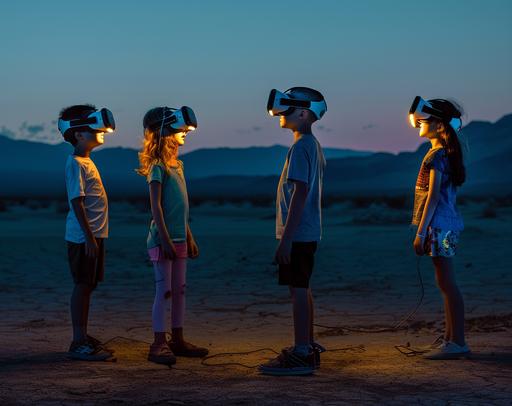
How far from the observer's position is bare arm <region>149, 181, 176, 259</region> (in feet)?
18.7

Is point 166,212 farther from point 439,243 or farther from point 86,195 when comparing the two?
point 439,243

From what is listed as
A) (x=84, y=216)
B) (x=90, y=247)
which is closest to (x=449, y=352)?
(x=90, y=247)

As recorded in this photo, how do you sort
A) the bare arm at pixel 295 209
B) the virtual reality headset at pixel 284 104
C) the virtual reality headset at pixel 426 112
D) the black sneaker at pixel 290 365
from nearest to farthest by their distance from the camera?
the black sneaker at pixel 290 365, the bare arm at pixel 295 209, the virtual reality headset at pixel 284 104, the virtual reality headset at pixel 426 112

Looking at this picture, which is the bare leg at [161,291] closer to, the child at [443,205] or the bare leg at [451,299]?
the child at [443,205]

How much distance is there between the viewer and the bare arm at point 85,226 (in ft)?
18.9

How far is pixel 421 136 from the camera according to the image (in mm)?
5914

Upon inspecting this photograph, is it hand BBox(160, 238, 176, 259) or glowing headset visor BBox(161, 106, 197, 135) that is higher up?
glowing headset visor BBox(161, 106, 197, 135)

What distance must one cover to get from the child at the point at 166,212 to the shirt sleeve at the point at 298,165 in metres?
0.90

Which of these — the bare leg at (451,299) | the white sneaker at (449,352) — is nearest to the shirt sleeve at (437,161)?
the bare leg at (451,299)

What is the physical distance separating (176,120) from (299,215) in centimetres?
119

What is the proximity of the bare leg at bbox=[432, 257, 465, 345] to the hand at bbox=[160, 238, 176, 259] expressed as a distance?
1750 mm

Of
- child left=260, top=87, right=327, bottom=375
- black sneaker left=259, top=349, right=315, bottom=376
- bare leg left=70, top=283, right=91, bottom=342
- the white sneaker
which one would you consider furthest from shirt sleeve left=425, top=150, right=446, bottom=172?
bare leg left=70, top=283, right=91, bottom=342

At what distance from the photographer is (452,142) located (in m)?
5.79

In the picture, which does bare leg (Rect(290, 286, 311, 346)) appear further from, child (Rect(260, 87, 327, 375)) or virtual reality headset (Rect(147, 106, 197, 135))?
virtual reality headset (Rect(147, 106, 197, 135))
